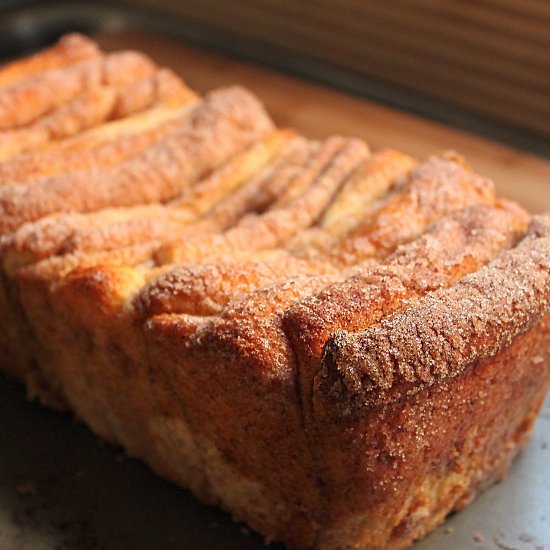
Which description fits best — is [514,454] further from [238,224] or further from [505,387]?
[238,224]

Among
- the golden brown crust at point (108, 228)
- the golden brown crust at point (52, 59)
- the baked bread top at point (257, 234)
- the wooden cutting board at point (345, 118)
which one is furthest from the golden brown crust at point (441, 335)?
the golden brown crust at point (52, 59)

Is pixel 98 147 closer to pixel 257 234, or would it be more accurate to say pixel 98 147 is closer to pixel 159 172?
pixel 159 172

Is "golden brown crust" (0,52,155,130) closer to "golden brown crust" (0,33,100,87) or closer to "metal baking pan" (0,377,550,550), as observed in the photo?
"golden brown crust" (0,33,100,87)

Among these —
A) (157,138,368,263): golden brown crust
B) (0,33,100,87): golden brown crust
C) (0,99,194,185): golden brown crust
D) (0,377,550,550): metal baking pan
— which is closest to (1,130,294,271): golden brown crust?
(157,138,368,263): golden brown crust

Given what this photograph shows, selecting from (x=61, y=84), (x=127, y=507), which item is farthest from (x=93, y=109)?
(x=127, y=507)

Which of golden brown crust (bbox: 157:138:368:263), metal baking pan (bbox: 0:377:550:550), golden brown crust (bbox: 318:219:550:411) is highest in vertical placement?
golden brown crust (bbox: 318:219:550:411)

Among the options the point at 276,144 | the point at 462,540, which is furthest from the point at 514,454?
the point at 276,144
